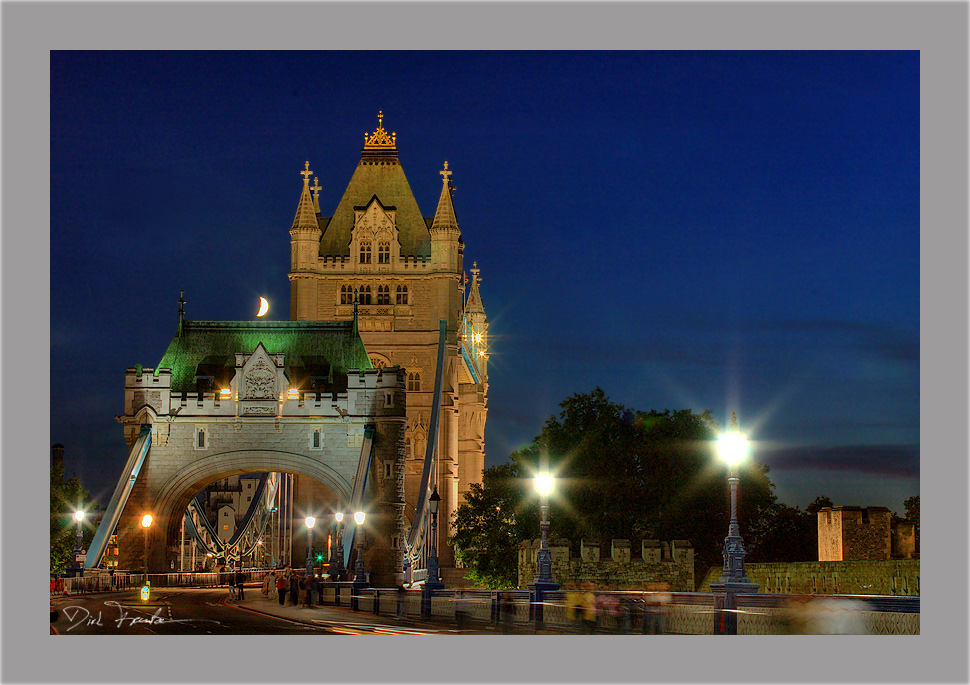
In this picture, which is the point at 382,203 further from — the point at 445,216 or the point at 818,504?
the point at 818,504

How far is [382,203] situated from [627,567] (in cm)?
4702

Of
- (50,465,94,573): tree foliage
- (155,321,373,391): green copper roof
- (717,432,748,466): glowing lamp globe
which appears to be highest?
(155,321,373,391): green copper roof

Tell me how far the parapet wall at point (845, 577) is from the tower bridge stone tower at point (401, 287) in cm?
4275

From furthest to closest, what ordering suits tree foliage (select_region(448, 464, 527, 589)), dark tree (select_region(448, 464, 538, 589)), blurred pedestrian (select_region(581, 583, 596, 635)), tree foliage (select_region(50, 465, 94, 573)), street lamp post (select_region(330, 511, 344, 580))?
tree foliage (select_region(50, 465, 94, 573)) < tree foliage (select_region(448, 464, 527, 589)) < dark tree (select_region(448, 464, 538, 589)) < street lamp post (select_region(330, 511, 344, 580)) < blurred pedestrian (select_region(581, 583, 596, 635))

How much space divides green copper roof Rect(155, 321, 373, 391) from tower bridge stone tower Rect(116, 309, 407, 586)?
1389 millimetres

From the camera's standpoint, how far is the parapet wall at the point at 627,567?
40.3 m

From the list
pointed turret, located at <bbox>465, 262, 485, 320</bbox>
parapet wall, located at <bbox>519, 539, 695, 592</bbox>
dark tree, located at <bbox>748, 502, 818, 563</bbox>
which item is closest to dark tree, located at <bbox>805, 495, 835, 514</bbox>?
dark tree, located at <bbox>748, 502, 818, 563</bbox>

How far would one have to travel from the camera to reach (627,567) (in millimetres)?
40500

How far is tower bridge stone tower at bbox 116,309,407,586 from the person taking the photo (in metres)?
58.2

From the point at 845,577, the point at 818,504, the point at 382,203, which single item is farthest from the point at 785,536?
the point at 382,203

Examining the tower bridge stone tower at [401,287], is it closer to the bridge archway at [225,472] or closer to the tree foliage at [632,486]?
the tree foliage at [632,486]

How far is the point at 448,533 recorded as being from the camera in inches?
3113

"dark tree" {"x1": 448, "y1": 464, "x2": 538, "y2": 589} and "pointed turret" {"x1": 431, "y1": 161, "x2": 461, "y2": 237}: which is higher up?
"pointed turret" {"x1": 431, "y1": 161, "x2": 461, "y2": 237}

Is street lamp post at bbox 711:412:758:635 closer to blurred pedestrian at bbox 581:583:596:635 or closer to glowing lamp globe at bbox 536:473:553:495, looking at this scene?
blurred pedestrian at bbox 581:583:596:635
